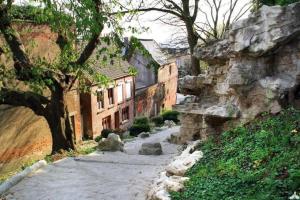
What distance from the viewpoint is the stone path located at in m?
9.79

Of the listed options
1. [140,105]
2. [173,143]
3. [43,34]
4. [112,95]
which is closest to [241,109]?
[173,143]

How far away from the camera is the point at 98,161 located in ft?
45.3

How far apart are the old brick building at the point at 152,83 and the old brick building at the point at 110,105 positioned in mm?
2361

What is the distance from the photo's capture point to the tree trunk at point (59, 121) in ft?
52.2

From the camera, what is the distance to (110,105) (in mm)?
33406

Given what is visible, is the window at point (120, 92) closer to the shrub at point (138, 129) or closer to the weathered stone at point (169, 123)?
the weathered stone at point (169, 123)

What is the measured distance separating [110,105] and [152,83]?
35.2ft

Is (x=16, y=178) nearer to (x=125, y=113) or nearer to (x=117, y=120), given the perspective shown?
(x=117, y=120)

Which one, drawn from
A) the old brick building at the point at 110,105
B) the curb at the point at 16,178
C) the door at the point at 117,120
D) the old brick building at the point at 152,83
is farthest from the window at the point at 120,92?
the curb at the point at 16,178

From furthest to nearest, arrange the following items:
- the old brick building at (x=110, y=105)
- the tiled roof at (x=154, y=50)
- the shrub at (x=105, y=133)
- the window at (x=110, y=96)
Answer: the tiled roof at (x=154, y=50) < the window at (x=110, y=96) < the old brick building at (x=110, y=105) < the shrub at (x=105, y=133)

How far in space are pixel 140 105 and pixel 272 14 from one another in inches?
1201

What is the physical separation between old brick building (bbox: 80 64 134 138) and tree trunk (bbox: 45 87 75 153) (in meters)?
10.4

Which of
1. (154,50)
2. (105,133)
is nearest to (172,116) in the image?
(105,133)

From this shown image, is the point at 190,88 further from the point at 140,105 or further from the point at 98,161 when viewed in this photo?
the point at 140,105
